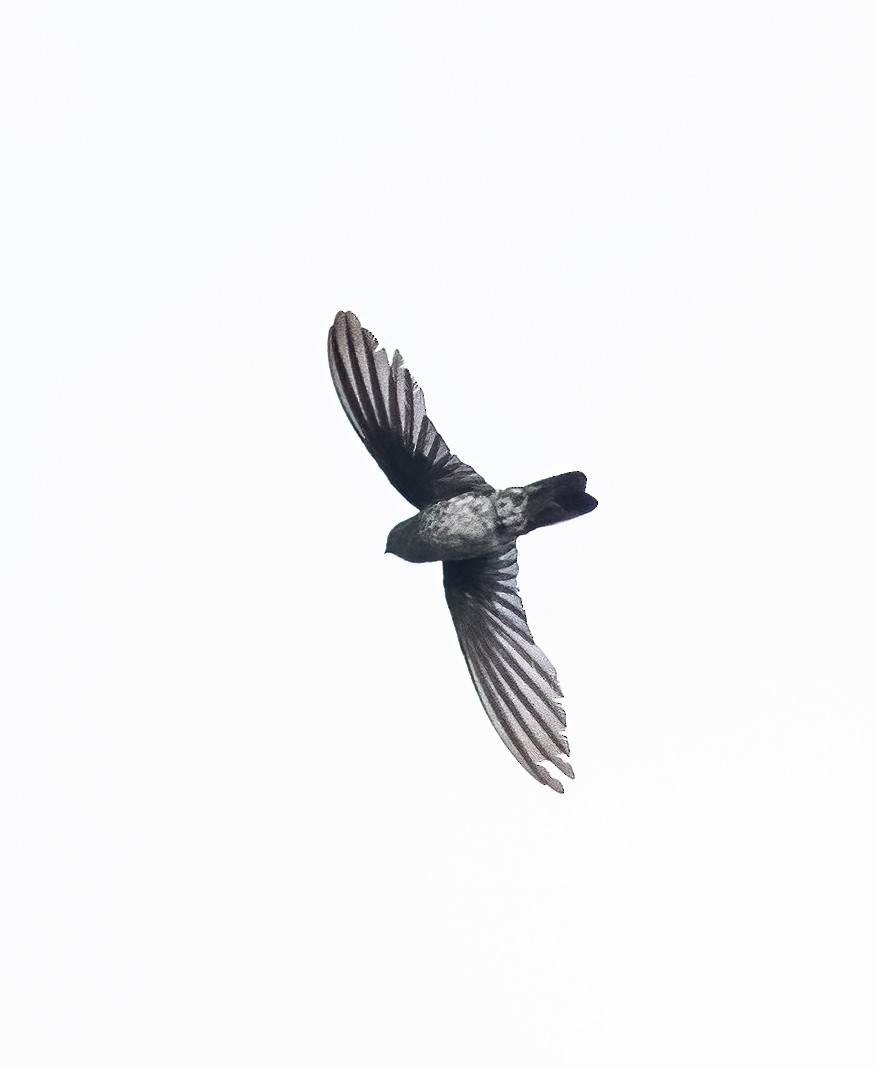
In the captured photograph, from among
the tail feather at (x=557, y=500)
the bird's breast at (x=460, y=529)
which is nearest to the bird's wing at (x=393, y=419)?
the bird's breast at (x=460, y=529)

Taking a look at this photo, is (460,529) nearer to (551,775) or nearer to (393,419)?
(393,419)

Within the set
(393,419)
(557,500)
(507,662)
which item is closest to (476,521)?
(557,500)

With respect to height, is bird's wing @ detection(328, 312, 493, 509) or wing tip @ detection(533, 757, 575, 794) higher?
bird's wing @ detection(328, 312, 493, 509)

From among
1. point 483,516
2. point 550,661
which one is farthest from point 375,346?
point 550,661

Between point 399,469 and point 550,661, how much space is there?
1.78m

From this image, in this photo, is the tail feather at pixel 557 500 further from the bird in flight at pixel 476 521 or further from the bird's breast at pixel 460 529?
the bird's breast at pixel 460 529

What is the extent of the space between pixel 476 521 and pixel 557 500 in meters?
0.67

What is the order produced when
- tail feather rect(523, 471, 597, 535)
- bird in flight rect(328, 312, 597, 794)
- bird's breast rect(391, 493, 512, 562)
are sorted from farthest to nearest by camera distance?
bird's breast rect(391, 493, 512, 562), bird in flight rect(328, 312, 597, 794), tail feather rect(523, 471, 597, 535)

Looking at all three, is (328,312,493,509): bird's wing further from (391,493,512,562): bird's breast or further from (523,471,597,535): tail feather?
(523,471,597,535): tail feather

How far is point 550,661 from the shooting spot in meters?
13.7

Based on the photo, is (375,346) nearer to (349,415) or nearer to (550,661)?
(349,415)

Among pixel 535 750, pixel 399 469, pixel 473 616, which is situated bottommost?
pixel 535 750

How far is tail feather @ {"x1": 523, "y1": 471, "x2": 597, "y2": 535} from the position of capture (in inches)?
516

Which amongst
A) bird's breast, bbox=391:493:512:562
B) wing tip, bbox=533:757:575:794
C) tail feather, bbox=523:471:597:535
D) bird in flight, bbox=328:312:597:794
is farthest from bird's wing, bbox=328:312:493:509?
wing tip, bbox=533:757:575:794
